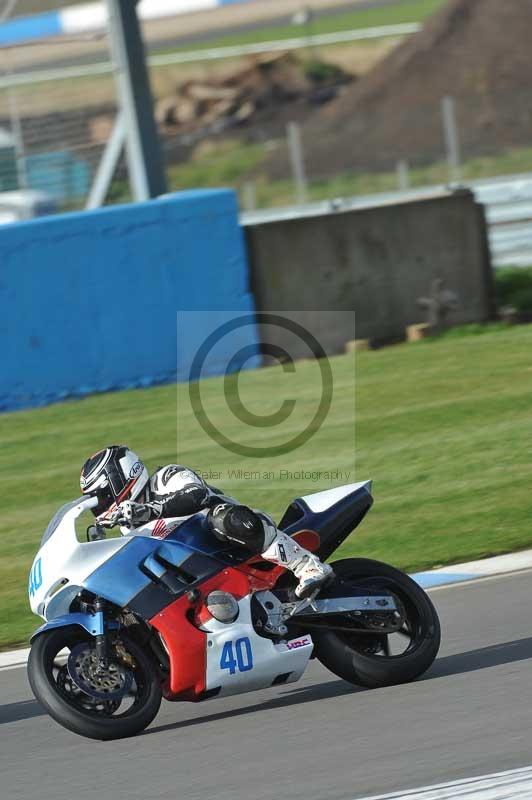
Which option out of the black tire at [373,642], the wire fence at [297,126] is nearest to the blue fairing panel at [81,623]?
the black tire at [373,642]

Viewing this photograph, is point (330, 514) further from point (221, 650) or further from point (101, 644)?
point (101, 644)

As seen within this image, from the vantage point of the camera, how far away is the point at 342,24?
56344mm

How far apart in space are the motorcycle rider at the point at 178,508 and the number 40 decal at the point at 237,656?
32cm

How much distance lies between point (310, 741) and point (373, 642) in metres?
0.88

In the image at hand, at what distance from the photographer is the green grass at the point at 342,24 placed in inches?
2089

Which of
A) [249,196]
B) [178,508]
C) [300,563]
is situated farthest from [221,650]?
[249,196]

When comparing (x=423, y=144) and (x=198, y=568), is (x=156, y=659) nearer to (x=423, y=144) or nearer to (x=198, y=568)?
(x=198, y=568)

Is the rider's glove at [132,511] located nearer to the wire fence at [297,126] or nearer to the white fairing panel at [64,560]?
the white fairing panel at [64,560]

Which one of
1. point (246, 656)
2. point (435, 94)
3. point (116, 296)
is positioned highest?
point (435, 94)

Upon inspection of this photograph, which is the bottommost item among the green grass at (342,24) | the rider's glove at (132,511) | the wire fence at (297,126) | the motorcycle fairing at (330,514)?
the motorcycle fairing at (330,514)

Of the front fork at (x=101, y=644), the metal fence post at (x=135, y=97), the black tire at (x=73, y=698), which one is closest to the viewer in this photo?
the black tire at (x=73, y=698)

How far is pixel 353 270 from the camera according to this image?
1512 cm

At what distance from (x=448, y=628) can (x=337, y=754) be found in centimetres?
194

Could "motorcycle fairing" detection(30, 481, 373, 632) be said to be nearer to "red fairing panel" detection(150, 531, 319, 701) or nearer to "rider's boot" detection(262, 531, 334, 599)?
"red fairing panel" detection(150, 531, 319, 701)
